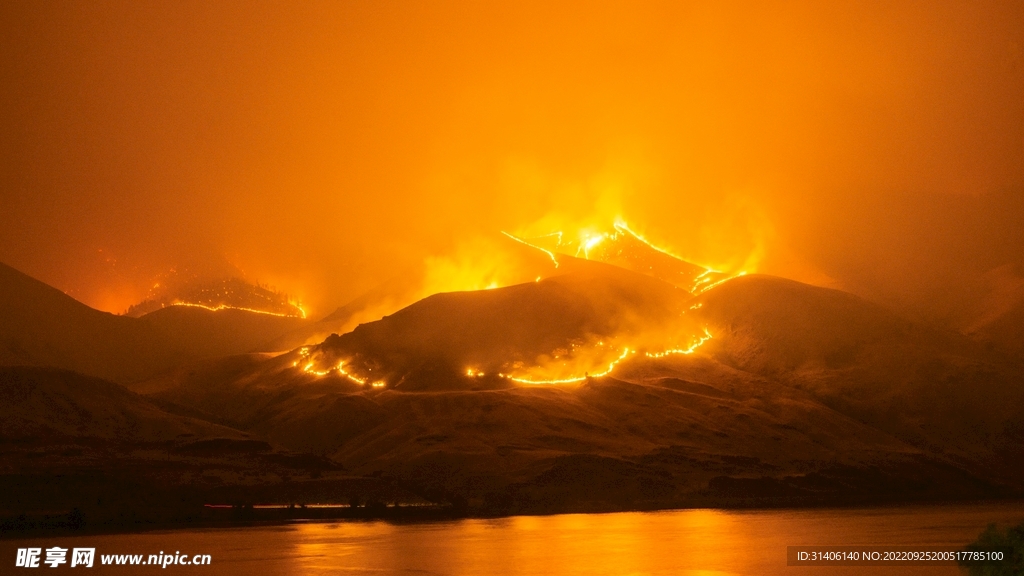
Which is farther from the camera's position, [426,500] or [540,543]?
[426,500]

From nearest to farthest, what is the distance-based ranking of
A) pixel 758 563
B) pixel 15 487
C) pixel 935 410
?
pixel 758 563
pixel 15 487
pixel 935 410

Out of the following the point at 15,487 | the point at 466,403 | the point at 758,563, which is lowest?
the point at 758,563

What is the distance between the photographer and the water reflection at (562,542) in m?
60.7

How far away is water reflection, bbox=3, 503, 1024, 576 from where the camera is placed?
60688 millimetres

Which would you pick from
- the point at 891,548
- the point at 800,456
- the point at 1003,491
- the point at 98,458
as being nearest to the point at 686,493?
the point at 800,456

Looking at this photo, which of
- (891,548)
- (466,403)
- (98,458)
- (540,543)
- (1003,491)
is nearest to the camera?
(891,548)

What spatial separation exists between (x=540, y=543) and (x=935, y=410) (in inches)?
4990

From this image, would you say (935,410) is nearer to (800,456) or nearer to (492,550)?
(800,456)

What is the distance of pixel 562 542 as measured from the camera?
252 feet

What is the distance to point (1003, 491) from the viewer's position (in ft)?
491

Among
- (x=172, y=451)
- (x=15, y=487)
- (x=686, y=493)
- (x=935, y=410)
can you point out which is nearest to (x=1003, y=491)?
(x=935, y=410)

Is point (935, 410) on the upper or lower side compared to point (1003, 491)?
upper

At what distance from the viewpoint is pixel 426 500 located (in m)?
118

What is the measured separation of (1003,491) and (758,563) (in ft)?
355
